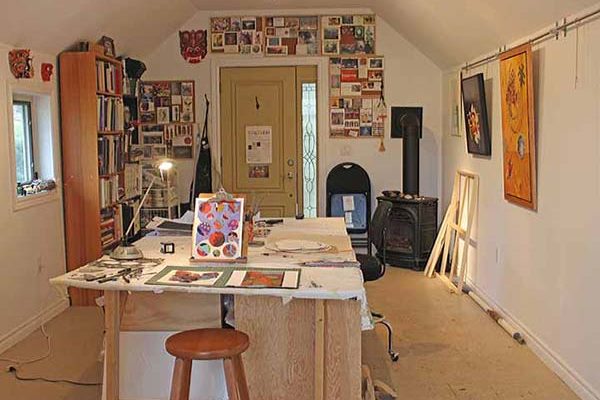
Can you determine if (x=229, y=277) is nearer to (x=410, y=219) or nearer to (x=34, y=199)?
(x=34, y=199)

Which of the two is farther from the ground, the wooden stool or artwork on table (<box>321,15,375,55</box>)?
artwork on table (<box>321,15,375,55</box>)

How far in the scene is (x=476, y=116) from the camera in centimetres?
546

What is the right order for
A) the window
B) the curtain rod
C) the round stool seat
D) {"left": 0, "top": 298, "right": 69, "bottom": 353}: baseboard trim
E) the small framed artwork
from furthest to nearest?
the small framed artwork → the window → {"left": 0, "top": 298, "right": 69, "bottom": 353}: baseboard trim → the curtain rod → the round stool seat

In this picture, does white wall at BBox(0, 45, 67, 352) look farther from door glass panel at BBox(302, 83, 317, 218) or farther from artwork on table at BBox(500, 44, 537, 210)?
artwork on table at BBox(500, 44, 537, 210)

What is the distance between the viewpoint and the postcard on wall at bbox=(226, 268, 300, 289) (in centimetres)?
281

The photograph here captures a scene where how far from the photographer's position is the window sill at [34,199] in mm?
4547

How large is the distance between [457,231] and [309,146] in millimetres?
1925

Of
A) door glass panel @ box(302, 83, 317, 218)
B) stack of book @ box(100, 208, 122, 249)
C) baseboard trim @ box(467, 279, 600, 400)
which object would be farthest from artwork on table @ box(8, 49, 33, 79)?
baseboard trim @ box(467, 279, 600, 400)

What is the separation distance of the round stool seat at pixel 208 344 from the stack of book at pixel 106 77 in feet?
10.3

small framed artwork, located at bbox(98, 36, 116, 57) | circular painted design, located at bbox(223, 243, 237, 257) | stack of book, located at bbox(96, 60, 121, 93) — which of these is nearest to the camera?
circular painted design, located at bbox(223, 243, 237, 257)

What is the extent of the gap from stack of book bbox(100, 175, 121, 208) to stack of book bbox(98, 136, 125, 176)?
0.19 ft

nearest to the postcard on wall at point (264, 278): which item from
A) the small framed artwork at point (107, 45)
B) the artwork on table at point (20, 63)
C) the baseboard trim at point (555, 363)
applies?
the baseboard trim at point (555, 363)

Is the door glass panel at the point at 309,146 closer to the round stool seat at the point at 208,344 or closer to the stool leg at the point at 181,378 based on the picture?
the round stool seat at the point at 208,344

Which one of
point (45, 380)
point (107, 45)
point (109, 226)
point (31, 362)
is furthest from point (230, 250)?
point (107, 45)
